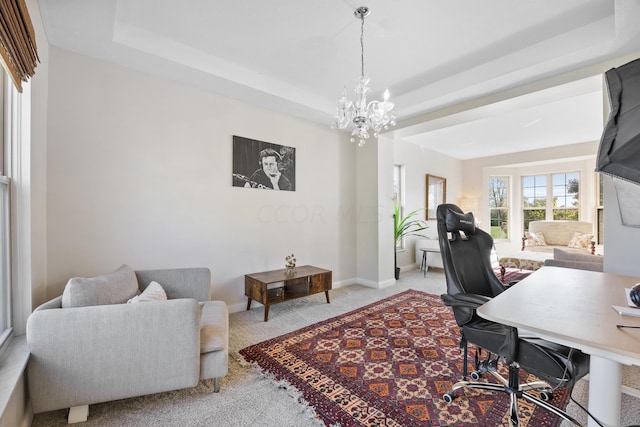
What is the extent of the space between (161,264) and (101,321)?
4.41 ft

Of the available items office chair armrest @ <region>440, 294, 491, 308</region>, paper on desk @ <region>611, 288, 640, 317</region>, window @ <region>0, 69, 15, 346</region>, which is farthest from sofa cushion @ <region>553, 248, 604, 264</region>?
window @ <region>0, 69, 15, 346</region>

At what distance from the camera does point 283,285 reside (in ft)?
11.9

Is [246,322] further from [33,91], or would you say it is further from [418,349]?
[33,91]

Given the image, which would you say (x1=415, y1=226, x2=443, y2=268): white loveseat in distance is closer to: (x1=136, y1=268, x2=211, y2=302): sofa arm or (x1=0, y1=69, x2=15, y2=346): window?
(x1=136, y1=268, x2=211, y2=302): sofa arm

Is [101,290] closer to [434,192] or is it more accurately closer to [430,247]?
[430,247]

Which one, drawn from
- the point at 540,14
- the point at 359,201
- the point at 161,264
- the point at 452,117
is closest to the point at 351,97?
the point at 452,117

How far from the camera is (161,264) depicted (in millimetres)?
2836

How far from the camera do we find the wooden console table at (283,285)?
10.2ft

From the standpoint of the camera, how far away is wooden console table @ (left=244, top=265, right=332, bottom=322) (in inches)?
122

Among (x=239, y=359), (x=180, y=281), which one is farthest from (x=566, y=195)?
(x=180, y=281)

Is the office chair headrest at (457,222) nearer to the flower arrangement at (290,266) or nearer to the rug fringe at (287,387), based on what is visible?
the rug fringe at (287,387)

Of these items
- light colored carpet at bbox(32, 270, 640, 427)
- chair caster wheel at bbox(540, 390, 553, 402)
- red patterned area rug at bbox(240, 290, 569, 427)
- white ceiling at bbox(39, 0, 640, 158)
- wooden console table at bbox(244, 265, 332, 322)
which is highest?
white ceiling at bbox(39, 0, 640, 158)

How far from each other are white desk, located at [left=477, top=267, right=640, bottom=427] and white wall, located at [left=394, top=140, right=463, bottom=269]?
4062 mm

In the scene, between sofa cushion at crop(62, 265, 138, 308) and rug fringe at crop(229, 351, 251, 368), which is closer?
sofa cushion at crop(62, 265, 138, 308)
